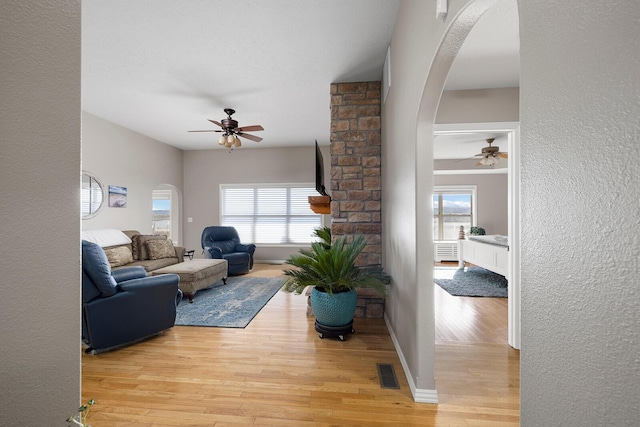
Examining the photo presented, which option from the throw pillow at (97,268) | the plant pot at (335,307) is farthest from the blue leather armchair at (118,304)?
the plant pot at (335,307)

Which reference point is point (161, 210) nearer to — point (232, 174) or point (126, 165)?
point (232, 174)

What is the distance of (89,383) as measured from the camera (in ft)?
6.26

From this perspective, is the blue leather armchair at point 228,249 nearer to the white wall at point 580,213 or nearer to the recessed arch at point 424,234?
the recessed arch at point 424,234

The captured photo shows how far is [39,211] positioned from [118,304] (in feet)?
6.43

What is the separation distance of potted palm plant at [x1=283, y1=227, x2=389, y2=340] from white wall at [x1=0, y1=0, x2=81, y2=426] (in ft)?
5.81

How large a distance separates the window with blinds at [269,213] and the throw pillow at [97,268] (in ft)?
14.6

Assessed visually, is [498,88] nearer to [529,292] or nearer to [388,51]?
[388,51]

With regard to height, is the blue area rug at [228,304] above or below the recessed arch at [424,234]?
below

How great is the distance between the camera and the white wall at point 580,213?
42 centimetres

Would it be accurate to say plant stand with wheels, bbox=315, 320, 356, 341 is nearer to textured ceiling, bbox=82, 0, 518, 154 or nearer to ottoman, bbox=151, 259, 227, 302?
ottoman, bbox=151, 259, 227, 302

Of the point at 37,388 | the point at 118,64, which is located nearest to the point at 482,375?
the point at 37,388

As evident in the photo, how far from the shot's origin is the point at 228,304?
351cm

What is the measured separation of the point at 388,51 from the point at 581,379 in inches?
112

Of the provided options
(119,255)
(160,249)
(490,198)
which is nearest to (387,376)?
(119,255)
